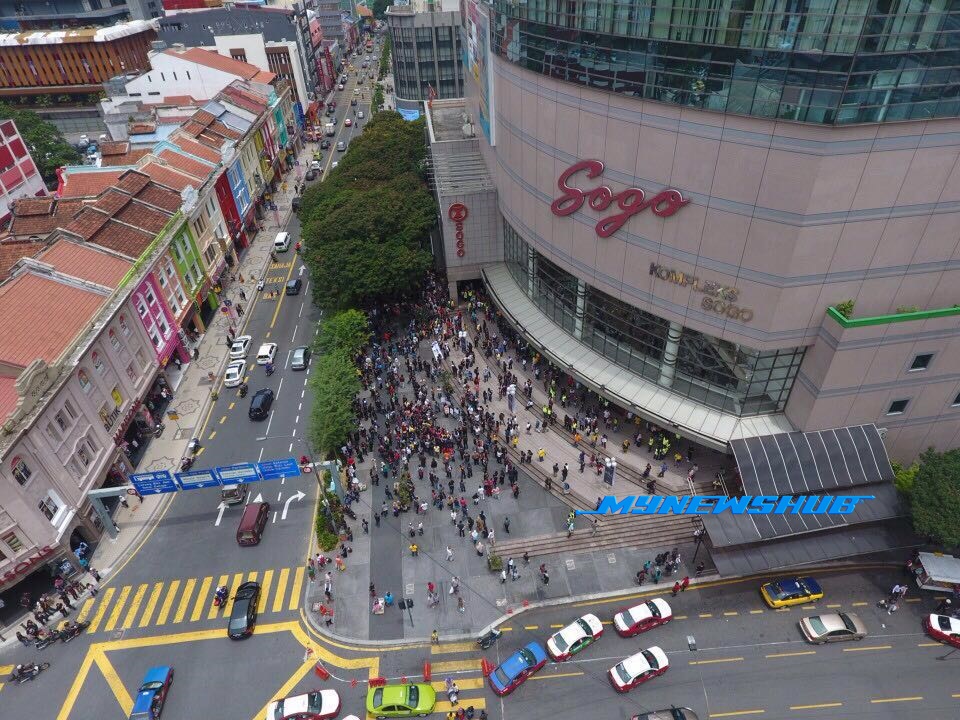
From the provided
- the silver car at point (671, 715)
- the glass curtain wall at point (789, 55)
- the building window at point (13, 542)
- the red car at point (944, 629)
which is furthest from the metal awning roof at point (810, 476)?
the building window at point (13, 542)

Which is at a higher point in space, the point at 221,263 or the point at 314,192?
the point at 314,192

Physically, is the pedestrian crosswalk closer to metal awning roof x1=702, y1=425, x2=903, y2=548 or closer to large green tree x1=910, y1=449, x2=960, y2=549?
metal awning roof x1=702, y1=425, x2=903, y2=548

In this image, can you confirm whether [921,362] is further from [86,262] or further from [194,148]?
[194,148]

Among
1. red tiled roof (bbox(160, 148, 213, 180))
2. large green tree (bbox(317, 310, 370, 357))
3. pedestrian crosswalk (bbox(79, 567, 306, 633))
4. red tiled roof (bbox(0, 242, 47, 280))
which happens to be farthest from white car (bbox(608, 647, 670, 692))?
red tiled roof (bbox(160, 148, 213, 180))

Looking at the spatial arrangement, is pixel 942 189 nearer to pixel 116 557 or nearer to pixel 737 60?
pixel 737 60

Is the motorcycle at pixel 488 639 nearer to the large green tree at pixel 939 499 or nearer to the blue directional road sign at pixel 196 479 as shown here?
the blue directional road sign at pixel 196 479

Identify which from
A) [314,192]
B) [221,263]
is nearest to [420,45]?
[314,192]

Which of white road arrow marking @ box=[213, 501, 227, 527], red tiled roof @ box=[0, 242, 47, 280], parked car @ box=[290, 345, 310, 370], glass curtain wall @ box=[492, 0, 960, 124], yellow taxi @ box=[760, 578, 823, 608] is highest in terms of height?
glass curtain wall @ box=[492, 0, 960, 124]
